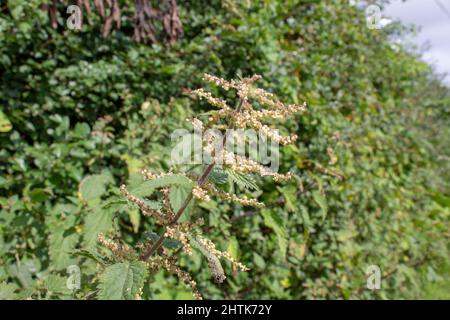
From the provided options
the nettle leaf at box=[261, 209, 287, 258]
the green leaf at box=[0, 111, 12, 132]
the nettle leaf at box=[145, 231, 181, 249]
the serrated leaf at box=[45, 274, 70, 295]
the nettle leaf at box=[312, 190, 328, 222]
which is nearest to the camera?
the nettle leaf at box=[145, 231, 181, 249]

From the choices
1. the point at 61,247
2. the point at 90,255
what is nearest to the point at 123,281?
the point at 90,255

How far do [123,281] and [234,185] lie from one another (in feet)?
4.89

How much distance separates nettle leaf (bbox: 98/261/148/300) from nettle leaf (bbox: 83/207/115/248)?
1.81ft

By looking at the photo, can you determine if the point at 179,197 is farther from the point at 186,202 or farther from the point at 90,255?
the point at 90,255

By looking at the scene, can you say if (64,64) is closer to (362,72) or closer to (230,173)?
(230,173)

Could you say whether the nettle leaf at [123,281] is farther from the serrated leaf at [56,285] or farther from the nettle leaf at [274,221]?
the nettle leaf at [274,221]

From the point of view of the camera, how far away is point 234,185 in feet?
8.23

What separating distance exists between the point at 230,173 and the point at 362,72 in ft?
10.0

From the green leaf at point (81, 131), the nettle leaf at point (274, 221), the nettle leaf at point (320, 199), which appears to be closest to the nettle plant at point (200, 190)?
the nettle leaf at point (274, 221)

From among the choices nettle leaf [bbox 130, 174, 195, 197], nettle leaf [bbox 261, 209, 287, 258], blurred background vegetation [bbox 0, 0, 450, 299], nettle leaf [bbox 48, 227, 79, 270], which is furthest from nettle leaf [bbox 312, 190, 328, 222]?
nettle leaf [bbox 130, 174, 195, 197]

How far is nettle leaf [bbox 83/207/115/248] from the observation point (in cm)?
163

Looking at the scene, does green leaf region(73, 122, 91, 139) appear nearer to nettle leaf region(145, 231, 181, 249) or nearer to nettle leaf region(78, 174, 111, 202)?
nettle leaf region(78, 174, 111, 202)

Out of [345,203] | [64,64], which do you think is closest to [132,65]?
[64,64]

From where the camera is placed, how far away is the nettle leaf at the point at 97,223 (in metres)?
1.63
